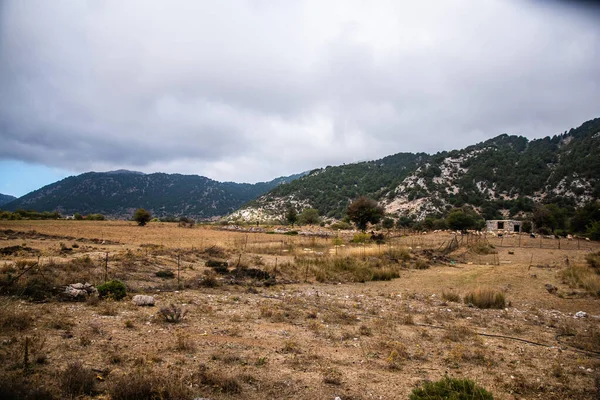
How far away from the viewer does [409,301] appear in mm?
13961

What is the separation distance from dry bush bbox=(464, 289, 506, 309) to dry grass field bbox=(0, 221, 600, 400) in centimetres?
5

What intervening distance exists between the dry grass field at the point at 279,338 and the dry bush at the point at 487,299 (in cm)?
5

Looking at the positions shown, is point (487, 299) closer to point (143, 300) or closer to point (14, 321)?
point (143, 300)

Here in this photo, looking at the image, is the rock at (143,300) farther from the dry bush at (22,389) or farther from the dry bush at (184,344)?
the dry bush at (22,389)

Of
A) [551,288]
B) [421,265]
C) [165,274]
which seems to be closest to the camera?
[165,274]

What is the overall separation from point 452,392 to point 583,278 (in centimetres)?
1705

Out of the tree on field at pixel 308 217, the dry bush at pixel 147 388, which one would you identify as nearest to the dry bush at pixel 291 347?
the dry bush at pixel 147 388

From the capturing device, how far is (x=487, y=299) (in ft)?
43.4

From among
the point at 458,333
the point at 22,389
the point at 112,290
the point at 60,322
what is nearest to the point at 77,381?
the point at 22,389

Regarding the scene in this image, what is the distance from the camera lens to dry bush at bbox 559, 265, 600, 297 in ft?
50.6

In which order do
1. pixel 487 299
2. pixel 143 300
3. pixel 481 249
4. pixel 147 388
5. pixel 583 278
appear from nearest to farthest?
pixel 147 388, pixel 143 300, pixel 487 299, pixel 583 278, pixel 481 249

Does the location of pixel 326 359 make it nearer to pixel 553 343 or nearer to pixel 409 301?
pixel 553 343

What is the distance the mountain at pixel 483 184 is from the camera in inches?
3376

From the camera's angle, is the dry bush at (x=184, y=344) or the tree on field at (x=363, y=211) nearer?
the dry bush at (x=184, y=344)
